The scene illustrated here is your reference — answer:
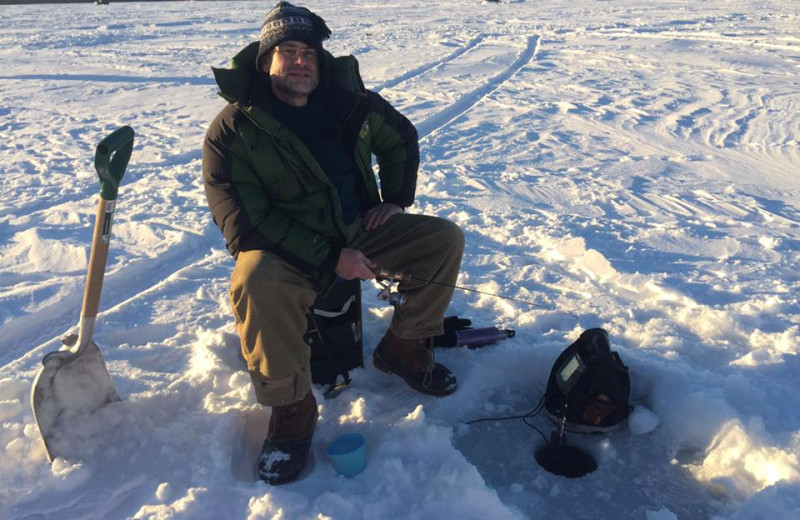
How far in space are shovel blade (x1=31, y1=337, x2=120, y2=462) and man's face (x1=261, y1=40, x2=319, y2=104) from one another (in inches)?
50.8

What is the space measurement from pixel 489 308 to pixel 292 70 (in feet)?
5.55

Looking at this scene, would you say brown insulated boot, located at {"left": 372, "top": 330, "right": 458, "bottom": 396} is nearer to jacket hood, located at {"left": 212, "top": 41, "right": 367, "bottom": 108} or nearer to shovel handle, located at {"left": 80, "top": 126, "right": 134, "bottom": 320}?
jacket hood, located at {"left": 212, "top": 41, "right": 367, "bottom": 108}

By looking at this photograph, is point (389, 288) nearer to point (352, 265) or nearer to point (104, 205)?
point (352, 265)

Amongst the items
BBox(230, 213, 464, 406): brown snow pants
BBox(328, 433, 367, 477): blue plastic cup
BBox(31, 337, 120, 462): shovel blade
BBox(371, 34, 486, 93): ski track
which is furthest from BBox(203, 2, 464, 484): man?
BBox(371, 34, 486, 93): ski track

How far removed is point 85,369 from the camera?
240cm

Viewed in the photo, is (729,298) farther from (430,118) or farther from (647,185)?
(430,118)

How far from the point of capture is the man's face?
252cm

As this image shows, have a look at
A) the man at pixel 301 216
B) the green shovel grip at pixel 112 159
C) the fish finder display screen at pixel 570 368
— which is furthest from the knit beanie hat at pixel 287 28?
the fish finder display screen at pixel 570 368

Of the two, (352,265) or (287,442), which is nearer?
(287,442)

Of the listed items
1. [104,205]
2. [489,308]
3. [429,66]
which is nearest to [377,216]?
[489,308]

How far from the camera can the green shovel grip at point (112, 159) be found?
7.23ft

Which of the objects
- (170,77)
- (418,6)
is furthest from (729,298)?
(418,6)

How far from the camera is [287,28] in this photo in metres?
2.49

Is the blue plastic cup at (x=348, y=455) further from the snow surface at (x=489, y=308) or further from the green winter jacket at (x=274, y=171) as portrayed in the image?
the green winter jacket at (x=274, y=171)
